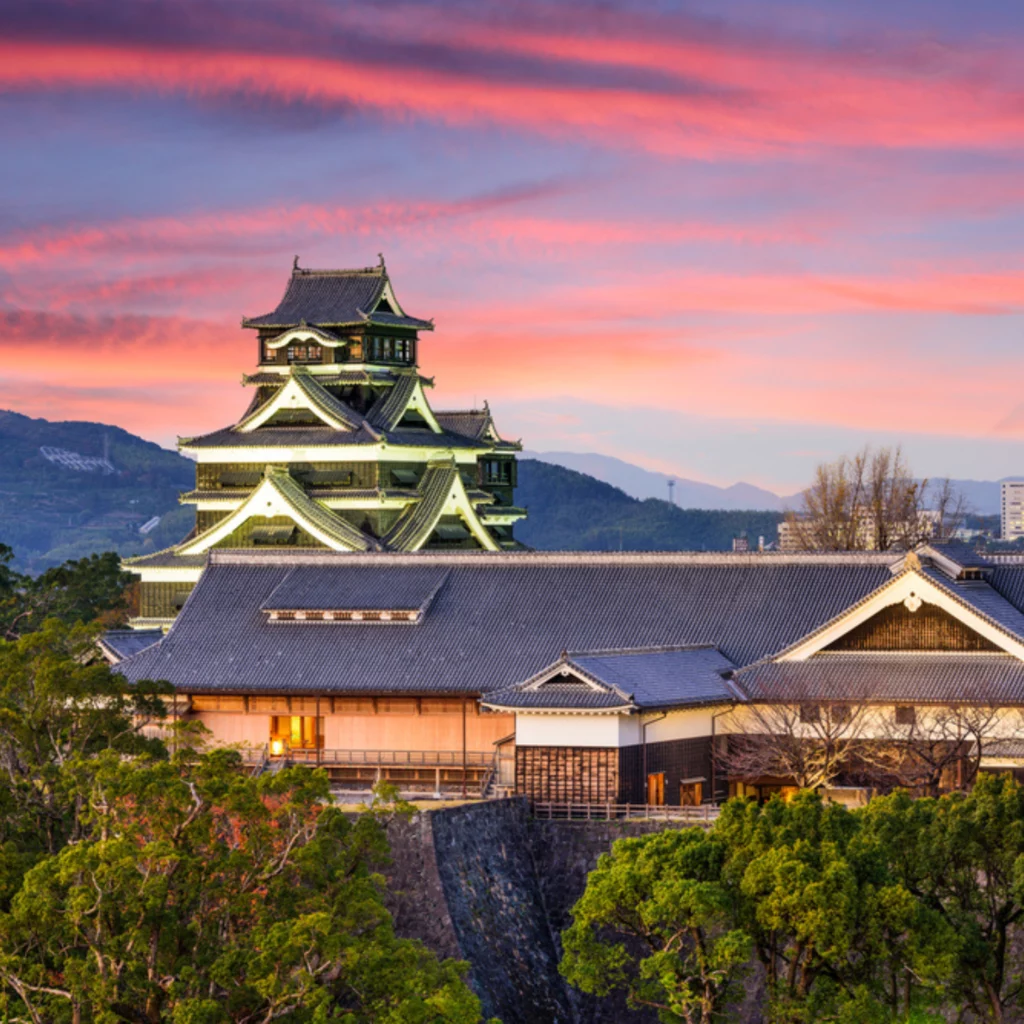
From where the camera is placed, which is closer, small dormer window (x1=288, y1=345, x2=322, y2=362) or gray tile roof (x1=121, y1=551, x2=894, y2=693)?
gray tile roof (x1=121, y1=551, x2=894, y2=693)

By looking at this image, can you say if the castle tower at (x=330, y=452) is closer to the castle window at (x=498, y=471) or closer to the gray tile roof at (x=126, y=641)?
the castle window at (x=498, y=471)

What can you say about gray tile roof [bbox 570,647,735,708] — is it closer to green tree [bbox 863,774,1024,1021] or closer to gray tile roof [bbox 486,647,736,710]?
gray tile roof [bbox 486,647,736,710]

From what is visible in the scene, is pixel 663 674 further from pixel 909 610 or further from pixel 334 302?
pixel 334 302

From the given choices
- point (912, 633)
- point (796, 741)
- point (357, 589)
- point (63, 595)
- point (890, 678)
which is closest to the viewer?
point (796, 741)

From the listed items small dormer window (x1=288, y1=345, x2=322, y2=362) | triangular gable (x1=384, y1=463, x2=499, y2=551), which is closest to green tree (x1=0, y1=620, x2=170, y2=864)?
triangular gable (x1=384, y1=463, x2=499, y2=551)

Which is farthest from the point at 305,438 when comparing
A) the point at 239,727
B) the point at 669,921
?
the point at 669,921

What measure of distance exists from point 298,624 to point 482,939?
44.4 ft

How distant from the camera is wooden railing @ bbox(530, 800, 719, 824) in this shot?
41.2m

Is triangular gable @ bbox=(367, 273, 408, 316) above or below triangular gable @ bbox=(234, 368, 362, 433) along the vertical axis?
above

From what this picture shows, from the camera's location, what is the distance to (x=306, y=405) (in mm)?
71312

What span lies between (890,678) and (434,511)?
2739 centimetres

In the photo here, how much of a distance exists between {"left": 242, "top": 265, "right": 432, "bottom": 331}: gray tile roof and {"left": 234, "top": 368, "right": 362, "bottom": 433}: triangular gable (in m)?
2.98

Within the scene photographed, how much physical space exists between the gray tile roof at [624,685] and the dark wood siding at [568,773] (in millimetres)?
1081

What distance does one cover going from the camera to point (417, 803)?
42.1 meters
